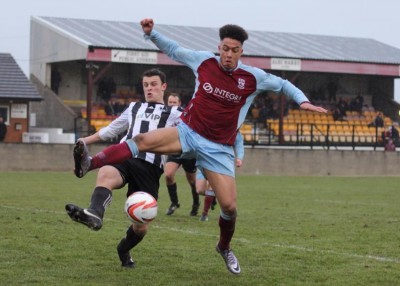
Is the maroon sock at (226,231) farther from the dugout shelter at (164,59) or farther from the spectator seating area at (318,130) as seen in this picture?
the spectator seating area at (318,130)

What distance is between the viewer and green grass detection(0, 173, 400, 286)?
8.63 metres

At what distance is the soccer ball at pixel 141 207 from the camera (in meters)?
8.27

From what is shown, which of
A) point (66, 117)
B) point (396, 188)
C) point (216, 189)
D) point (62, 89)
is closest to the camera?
point (216, 189)

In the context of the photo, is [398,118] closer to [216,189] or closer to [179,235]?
[179,235]

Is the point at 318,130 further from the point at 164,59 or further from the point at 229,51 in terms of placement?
the point at 229,51

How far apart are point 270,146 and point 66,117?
9.13 metres

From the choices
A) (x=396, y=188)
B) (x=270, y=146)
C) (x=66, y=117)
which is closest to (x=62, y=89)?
(x=66, y=117)

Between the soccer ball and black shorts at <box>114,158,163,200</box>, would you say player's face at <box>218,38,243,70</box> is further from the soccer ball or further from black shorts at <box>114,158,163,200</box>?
the soccer ball

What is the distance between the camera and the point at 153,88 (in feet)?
32.1

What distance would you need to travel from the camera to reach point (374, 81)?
175 ft

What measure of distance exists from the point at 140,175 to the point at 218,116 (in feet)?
3.56

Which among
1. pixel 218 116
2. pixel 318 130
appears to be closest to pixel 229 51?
pixel 218 116

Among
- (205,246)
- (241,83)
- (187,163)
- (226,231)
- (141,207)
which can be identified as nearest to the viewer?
(141,207)

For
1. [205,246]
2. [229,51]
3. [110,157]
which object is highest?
[229,51]
